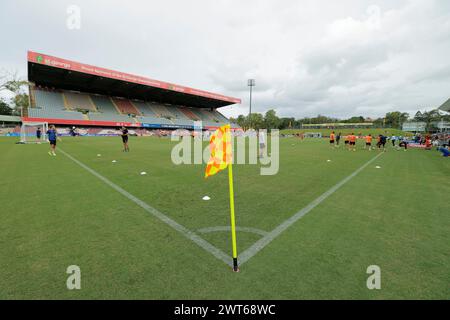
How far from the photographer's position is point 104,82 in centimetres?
4378

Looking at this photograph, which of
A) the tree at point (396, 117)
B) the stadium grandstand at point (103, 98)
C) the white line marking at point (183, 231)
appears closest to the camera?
the white line marking at point (183, 231)

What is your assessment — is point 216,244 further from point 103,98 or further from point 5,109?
point 5,109

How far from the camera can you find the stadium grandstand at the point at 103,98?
37.2 metres

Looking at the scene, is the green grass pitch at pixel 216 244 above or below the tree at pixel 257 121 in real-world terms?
below

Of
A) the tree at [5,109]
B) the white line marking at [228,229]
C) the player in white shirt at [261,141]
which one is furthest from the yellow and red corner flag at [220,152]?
the tree at [5,109]

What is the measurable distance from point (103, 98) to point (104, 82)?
7032mm

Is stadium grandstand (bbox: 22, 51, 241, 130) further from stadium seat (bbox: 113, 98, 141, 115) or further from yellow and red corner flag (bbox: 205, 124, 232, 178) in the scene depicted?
yellow and red corner flag (bbox: 205, 124, 232, 178)

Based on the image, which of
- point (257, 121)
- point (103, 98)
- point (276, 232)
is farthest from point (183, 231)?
point (257, 121)

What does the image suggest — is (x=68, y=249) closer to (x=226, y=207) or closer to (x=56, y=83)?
(x=226, y=207)

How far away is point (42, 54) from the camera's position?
33031 mm

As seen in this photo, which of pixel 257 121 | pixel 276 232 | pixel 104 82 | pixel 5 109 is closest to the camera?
pixel 276 232

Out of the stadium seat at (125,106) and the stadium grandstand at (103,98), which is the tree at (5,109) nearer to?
the stadium grandstand at (103,98)
